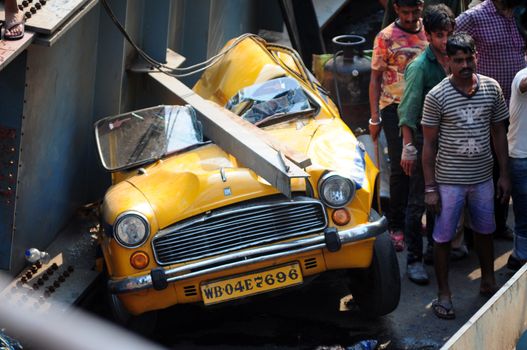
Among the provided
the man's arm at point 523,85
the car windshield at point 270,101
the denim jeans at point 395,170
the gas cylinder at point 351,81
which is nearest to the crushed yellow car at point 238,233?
the car windshield at point 270,101

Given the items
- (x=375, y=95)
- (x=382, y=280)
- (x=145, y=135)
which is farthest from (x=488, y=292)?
(x=145, y=135)

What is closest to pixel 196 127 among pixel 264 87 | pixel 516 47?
pixel 264 87

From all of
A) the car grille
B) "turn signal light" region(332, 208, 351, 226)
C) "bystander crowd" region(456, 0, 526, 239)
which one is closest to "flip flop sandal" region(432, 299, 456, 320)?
"turn signal light" region(332, 208, 351, 226)

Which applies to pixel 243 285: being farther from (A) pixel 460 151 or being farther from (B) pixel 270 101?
(B) pixel 270 101

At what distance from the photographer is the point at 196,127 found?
7941mm

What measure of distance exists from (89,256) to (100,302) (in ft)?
1.23

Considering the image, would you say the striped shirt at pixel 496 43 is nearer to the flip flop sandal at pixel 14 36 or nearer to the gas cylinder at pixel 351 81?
the gas cylinder at pixel 351 81

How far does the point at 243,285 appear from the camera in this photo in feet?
22.3

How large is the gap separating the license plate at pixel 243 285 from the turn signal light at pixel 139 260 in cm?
38

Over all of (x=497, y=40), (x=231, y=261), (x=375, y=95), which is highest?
(x=497, y=40)

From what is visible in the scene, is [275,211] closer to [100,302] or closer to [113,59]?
[100,302]

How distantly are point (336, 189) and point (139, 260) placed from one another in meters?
1.32

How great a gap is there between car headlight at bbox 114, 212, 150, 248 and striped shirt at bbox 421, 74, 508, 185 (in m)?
1.96

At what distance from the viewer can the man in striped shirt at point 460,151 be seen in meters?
7.09
